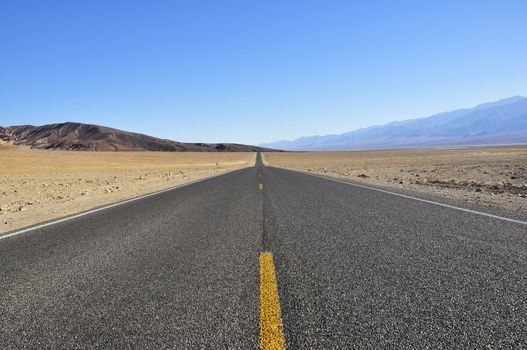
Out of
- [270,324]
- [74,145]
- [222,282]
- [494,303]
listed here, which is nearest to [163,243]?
[222,282]

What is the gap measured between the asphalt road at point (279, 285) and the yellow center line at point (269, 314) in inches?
2.2

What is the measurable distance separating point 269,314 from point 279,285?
0.66 metres

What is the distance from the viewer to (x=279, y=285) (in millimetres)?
3447

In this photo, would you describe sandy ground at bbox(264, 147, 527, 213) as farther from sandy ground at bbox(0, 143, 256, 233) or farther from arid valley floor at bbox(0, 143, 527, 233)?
sandy ground at bbox(0, 143, 256, 233)

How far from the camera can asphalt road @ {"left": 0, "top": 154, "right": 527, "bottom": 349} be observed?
8.34 ft

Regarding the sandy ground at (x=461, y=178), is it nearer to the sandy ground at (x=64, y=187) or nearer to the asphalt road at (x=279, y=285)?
the asphalt road at (x=279, y=285)

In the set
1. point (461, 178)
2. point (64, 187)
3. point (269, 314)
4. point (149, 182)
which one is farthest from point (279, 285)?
point (461, 178)

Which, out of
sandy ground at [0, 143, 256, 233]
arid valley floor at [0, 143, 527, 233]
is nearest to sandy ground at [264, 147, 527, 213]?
arid valley floor at [0, 143, 527, 233]

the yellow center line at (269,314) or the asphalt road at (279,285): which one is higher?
the yellow center line at (269,314)

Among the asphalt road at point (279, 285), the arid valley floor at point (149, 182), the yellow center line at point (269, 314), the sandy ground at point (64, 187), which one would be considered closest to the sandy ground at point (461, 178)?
the arid valley floor at point (149, 182)

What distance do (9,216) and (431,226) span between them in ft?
34.2

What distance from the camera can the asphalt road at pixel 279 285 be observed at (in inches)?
100

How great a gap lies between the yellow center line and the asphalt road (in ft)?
0.18

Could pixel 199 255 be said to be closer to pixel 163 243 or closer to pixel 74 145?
pixel 163 243
